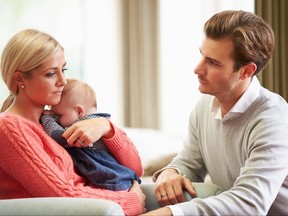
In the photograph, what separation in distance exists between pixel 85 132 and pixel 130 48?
3352 mm

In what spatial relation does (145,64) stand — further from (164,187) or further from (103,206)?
(103,206)

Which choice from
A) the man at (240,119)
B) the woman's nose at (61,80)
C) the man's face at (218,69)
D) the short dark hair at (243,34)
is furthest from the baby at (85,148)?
the short dark hair at (243,34)

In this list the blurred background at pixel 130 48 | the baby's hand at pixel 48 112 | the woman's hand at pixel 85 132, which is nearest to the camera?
the woman's hand at pixel 85 132

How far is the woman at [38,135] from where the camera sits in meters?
1.80

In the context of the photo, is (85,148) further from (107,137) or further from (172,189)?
(172,189)

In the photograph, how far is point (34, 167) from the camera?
70.6 inches

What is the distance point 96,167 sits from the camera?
2.00m

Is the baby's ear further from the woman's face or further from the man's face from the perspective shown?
the man's face

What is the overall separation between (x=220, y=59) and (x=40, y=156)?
30.4 inches

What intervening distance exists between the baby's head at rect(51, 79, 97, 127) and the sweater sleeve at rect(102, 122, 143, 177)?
13cm

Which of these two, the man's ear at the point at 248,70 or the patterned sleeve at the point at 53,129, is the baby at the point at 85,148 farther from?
the man's ear at the point at 248,70

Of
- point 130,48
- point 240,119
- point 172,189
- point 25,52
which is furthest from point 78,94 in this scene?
point 130,48

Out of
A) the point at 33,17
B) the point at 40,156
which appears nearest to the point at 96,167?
the point at 40,156

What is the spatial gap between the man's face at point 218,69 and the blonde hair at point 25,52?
0.58 metres
